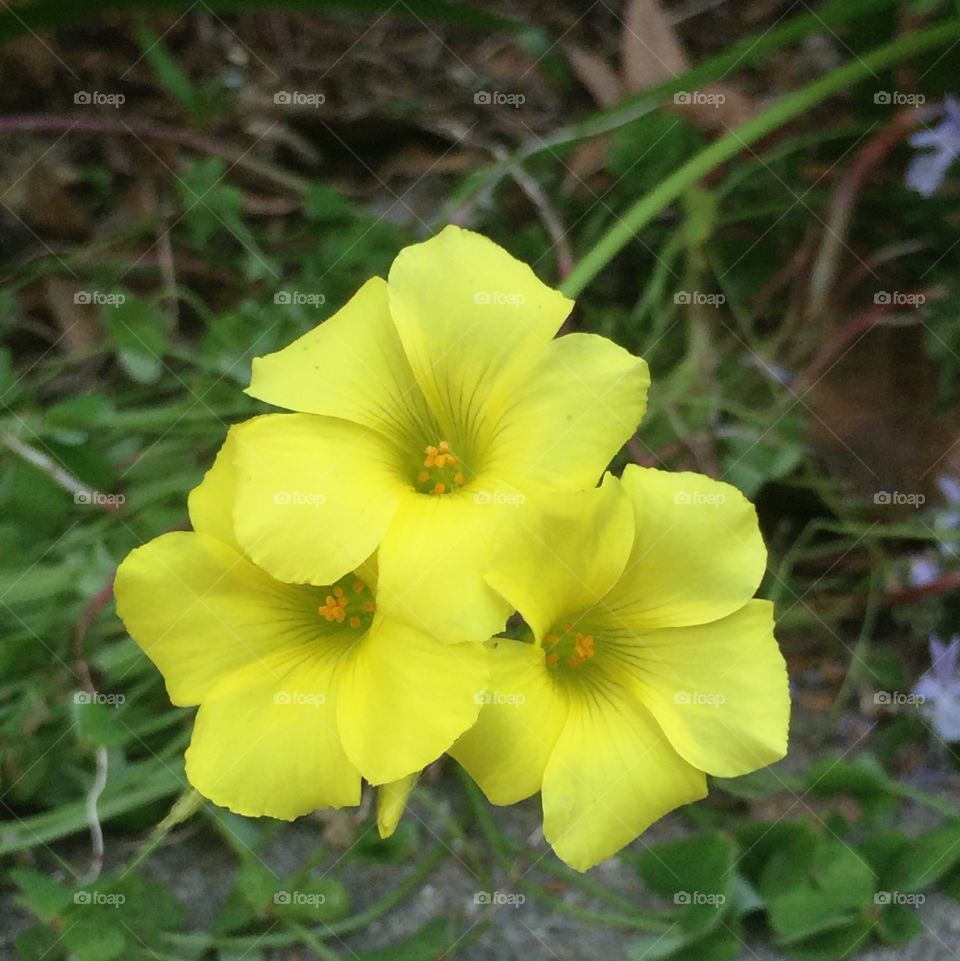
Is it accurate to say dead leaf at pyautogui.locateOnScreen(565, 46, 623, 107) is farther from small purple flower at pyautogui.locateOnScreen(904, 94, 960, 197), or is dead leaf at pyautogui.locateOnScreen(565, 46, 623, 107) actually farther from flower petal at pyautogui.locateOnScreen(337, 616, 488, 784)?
flower petal at pyautogui.locateOnScreen(337, 616, 488, 784)

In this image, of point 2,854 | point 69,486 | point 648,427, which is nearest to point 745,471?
point 648,427

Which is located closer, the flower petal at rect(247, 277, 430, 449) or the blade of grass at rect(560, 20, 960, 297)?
the flower petal at rect(247, 277, 430, 449)

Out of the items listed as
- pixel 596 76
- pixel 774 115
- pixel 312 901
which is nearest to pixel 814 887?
pixel 312 901

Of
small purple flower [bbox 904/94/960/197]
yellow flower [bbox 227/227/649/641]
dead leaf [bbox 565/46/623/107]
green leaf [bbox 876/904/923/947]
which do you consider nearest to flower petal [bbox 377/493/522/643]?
yellow flower [bbox 227/227/649/641]

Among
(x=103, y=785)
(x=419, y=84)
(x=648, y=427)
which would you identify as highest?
(x=419, y=84)

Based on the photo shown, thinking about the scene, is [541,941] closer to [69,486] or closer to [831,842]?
[831,842]
